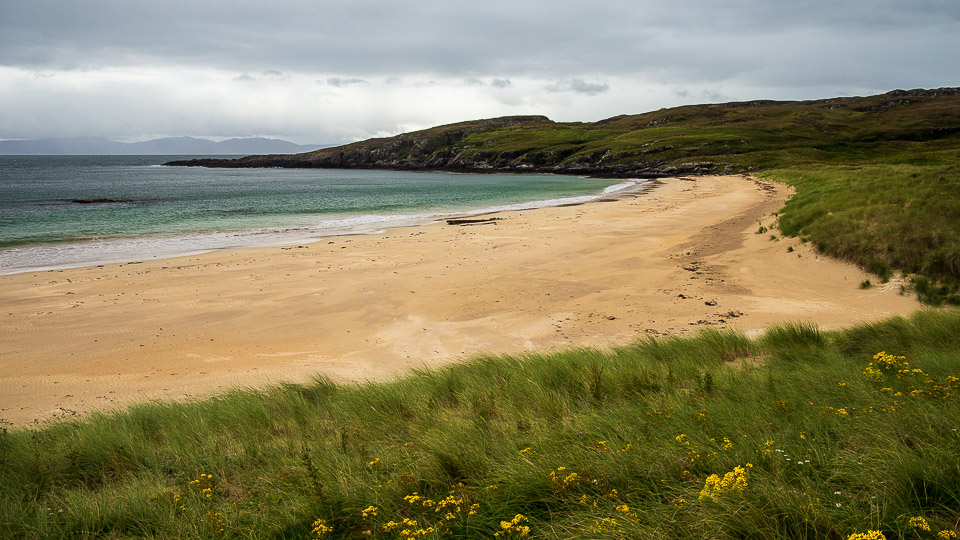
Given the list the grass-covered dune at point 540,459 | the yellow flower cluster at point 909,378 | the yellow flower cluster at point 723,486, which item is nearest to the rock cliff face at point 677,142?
the yellow flower cluster at point 909,378

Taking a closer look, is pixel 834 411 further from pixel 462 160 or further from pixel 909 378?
pixel 462 160

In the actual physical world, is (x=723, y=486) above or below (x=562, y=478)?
above

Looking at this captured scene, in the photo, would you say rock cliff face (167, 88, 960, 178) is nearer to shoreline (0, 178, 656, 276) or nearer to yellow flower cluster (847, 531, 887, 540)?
shoreline (0, 178, 656, 276)

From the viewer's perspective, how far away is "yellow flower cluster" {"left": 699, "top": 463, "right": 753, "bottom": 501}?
292cm

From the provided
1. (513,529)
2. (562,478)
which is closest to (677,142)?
(562,478)

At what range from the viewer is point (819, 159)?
73.2m

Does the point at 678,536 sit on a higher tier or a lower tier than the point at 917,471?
lower

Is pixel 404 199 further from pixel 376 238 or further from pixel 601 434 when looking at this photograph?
pixel 601 434

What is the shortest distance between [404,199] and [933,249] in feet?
154

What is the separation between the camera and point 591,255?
61.3 feet

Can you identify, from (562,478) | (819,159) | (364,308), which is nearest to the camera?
(562,478)

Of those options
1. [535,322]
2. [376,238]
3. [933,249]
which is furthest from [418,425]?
[376,238]

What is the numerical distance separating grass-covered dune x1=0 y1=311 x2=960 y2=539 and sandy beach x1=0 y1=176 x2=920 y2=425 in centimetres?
301

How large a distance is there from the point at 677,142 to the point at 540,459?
11433 centimetres
